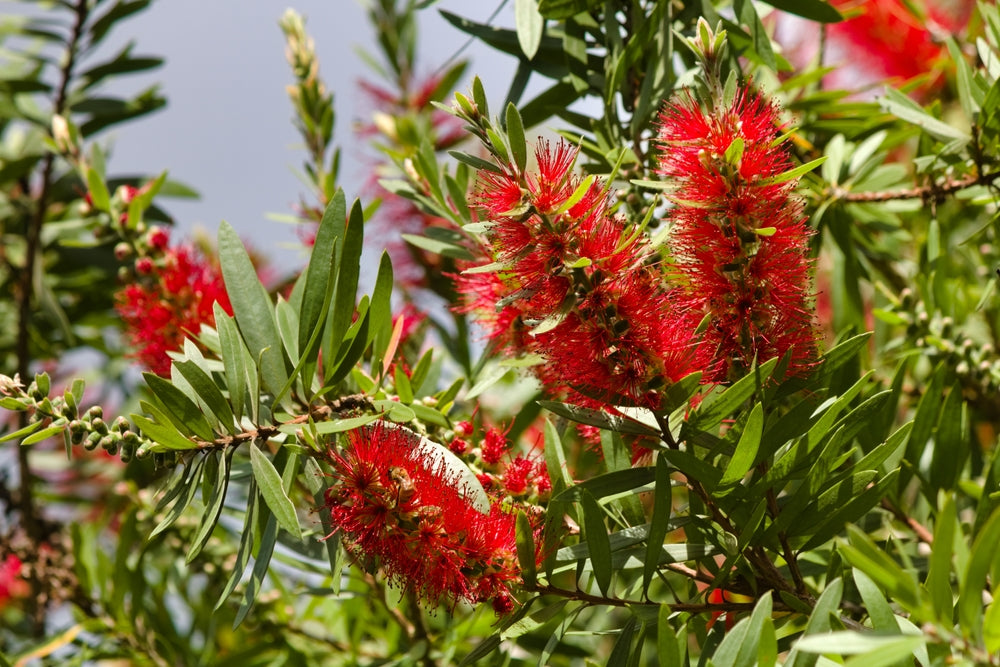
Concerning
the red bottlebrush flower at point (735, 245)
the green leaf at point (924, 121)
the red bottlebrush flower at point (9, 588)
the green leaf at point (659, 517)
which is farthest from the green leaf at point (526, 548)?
the red bottlebrush flower at point (9, 588)

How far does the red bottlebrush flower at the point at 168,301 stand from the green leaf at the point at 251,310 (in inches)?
9.4

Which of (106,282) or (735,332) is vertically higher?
(735,332)

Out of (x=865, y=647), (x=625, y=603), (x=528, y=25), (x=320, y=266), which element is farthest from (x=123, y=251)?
(x=865, y=647)

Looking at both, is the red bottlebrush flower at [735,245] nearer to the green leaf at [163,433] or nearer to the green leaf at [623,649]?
the green leaf at [623,649]

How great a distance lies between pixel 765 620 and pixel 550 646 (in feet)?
0.78

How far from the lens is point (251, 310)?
97 cm

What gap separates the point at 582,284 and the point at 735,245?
14 centimetres

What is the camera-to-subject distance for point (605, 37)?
118 cm

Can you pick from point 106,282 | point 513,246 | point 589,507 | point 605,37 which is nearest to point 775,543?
point 589,507

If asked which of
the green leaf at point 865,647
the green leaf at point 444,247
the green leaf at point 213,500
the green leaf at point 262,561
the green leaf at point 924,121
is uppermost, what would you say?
the green leaf at point 924,121

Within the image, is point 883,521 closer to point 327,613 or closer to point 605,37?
point 605,37

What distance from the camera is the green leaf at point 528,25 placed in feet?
3.57

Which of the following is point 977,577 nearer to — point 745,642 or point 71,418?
point 745,642

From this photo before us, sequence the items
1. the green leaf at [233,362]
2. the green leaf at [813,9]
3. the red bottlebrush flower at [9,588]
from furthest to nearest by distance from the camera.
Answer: the red bottlebrush flower at [9,588]
the green leaf at [813,9]
the green leaf at [233,362]
